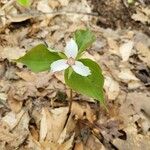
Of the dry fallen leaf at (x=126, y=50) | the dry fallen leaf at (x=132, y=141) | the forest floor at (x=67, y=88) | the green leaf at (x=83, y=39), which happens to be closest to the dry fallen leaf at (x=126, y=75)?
the forest floor at (x=67, y=88)

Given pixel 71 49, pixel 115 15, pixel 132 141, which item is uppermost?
pixel 71 49

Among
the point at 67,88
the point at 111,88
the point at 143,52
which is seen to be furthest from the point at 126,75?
the point at 67,88

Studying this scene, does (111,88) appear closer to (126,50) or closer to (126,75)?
(126,75)

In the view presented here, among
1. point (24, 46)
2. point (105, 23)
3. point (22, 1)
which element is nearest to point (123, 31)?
point (105, 23)

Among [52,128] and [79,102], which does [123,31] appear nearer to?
[79,102]

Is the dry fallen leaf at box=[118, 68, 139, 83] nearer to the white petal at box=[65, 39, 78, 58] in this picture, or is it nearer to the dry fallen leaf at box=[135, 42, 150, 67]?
the dry fallen leaf at box=[135, 42, 150, 67]

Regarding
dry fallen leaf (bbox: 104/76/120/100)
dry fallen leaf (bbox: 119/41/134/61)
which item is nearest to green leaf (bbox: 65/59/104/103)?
dry fallen leaf (bbox: 104/76/120/100)
